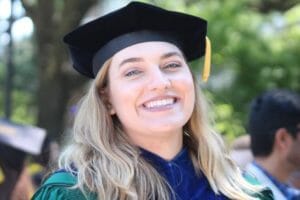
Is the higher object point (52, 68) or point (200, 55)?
point (200, 55)

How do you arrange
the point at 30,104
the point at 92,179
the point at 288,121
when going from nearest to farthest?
1. the point at 92,179
2. the point at 288,121
3. the point at 30,104

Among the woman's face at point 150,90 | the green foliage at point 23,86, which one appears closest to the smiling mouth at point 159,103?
the woman's face at point 150,90

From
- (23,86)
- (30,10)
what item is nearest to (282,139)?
(30,10)

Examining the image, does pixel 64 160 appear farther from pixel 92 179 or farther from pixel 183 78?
pixel 183 78

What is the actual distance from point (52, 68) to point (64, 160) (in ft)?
20.6

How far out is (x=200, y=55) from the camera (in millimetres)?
3170

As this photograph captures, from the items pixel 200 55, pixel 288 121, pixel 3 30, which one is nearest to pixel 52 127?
pixel 3 30

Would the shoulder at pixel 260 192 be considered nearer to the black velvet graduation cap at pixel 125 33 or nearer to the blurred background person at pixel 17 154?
the black velvet graduation cap at pixel 125 33

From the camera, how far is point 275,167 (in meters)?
4.48

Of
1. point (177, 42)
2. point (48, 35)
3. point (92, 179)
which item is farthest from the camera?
point (48, 35)

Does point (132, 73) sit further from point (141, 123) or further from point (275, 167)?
point (275, 167)

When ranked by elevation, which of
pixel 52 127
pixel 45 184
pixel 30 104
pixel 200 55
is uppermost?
pixel 200 55

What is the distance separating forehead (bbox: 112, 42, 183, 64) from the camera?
287 cm

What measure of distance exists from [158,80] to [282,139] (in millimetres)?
1891
